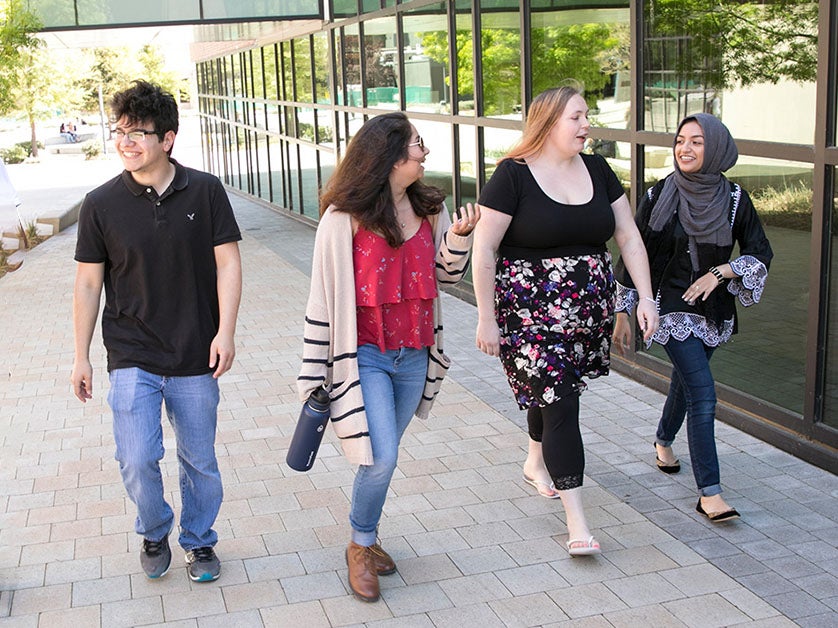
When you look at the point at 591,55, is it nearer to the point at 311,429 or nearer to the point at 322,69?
the point at 311,429

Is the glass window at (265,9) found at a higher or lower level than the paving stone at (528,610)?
higher

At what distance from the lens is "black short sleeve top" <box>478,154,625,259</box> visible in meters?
4.20

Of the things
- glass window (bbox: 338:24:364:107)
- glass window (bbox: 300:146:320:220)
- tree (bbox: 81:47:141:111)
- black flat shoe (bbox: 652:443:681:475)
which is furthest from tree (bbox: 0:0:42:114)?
tree (bbox: 81:47:141:111)

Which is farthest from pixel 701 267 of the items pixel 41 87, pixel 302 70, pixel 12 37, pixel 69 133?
pixel 69 133

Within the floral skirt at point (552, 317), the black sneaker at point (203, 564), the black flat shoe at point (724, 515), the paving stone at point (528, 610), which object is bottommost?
the paving stone at point (528, 610)

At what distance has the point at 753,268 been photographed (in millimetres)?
4508

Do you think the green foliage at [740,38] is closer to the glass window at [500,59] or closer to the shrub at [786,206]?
the shrub at [786,206]

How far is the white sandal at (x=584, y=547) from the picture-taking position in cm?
421

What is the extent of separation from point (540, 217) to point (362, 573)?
1.51 meters

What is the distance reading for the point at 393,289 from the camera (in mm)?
3908

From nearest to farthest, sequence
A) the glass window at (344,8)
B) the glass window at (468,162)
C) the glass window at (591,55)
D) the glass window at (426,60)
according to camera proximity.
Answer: the glass window at (591,55), the glass window at (468,162), the glass window at (426,60), the glass window at (344,8)

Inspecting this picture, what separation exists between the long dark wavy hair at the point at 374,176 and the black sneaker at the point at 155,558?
4.94 ft

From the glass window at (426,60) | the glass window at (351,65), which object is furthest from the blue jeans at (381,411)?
the glass window at (351,65)

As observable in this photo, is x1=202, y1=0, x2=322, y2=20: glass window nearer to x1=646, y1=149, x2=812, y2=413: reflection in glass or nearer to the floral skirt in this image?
x1=646, y1=149, x2=812, y2=413: reflection in glass
